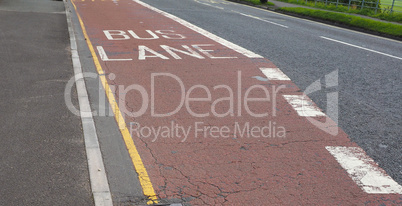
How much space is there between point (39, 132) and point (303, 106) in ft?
12.8

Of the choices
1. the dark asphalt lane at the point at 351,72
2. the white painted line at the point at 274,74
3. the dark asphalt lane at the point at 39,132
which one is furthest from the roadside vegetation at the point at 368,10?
the dark asphalt lane at the point at 39,132

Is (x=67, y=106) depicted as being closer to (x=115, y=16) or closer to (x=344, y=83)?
(x=344, y=83)

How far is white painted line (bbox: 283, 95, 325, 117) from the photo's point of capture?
660cm

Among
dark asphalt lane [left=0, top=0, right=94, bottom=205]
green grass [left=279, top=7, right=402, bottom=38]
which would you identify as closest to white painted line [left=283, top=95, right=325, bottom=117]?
dark asphalt lane [left=0, top=0, right=94, bottom=205]

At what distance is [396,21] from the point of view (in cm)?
2180

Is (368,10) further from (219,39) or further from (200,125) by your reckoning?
(200,125)

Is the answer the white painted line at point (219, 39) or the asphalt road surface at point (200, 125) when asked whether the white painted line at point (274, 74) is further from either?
the white painted line at point (219, 39)

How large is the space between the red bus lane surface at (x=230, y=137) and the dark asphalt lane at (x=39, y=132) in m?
0.70

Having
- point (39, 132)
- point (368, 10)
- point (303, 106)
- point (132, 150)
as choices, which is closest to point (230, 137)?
point (132, 150)

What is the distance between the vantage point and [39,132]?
5449mm

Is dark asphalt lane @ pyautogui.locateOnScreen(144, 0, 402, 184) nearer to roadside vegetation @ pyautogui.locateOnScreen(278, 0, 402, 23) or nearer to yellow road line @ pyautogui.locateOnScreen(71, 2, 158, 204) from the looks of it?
yellow road line @ pyautogui.locateOnScreen(71, 2, 158, 204)

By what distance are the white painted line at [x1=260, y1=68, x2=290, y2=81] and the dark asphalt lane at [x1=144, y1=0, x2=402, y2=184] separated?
0.16 metres

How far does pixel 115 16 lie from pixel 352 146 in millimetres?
15108

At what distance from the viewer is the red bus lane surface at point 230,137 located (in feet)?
14.1
